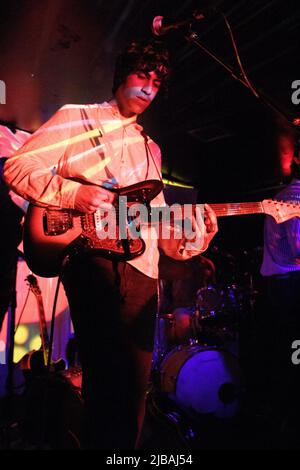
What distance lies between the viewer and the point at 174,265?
4145 millimetres

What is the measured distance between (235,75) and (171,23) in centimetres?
59

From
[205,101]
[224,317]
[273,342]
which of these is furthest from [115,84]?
[273,342]

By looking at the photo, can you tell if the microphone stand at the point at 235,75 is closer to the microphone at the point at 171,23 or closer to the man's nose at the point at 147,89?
the microphone at the point at 171,23

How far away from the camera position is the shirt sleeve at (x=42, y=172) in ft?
5.22

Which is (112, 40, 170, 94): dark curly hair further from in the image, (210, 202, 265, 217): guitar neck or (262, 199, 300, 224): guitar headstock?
(262, 199, 300, 224): guitar headstock

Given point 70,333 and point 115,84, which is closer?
point 115,84

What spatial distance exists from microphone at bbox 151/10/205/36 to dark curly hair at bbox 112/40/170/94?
0.16 m

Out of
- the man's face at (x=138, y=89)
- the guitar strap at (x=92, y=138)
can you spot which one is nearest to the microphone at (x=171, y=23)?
the man's face at (x=138, y=89)

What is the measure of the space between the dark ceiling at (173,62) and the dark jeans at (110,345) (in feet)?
5.00

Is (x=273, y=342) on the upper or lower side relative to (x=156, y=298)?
lower

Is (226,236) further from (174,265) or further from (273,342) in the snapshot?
(174,265)

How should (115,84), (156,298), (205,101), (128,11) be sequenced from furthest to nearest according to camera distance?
1. (205,101)
2. (128,11)
3. (115,84)
4. (156,298)

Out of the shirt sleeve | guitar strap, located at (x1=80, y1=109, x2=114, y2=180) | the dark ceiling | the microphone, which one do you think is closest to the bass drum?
the dark ceiling
